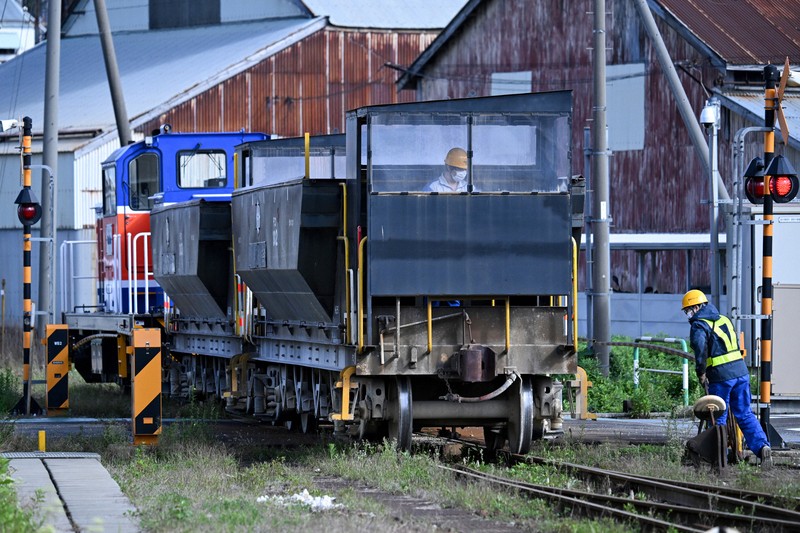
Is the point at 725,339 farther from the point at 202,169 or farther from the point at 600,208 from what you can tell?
the point at 202,169

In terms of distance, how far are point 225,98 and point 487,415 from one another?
1129 inches

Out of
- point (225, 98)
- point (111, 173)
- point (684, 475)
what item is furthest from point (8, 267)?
point (684, 475)

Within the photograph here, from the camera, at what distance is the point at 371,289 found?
13.2m

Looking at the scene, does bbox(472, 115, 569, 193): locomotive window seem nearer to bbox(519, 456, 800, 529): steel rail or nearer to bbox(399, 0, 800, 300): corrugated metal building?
bbox(519, 456, 800, 529): steel rail

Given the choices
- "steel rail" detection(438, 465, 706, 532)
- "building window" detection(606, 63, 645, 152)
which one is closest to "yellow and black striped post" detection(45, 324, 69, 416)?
"steel rail" detection(438, 465, 706, 532)

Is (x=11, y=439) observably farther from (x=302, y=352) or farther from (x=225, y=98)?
(x=225, y=98)

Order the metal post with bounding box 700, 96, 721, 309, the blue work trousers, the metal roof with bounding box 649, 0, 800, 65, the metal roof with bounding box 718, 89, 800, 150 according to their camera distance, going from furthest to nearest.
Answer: the metal roof with bounding box 649, 0, 800, 65 → the metal roof with bounding box 718, 89, 800, 150 → the metal post with bounding box 700, 96, 721, 309 → the blue work trousers

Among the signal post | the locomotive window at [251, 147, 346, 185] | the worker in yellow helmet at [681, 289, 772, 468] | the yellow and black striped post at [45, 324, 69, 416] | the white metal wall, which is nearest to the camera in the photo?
the worker in yellow helmet at [681, 289, 772, 468]

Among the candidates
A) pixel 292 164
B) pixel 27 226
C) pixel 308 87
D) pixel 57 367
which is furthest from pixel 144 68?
pixel 292 164

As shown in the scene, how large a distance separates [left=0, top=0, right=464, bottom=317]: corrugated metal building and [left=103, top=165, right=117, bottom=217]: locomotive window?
14816 mm

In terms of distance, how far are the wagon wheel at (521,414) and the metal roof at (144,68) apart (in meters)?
26.6

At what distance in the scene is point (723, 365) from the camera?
13570mm

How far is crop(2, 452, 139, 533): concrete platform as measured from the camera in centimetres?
959

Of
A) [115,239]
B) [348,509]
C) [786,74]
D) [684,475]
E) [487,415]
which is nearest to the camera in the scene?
[348,509]
